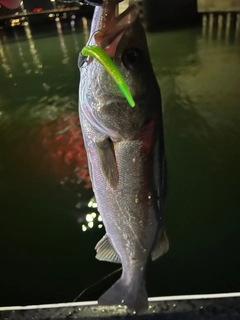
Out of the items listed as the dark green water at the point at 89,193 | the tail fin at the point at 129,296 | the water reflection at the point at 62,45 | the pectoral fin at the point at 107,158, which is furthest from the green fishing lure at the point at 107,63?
the water reflection at the point at 62,45

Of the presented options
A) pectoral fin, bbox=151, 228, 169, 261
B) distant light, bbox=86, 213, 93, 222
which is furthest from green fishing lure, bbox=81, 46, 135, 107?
distant light, bbox=86, 213, 93, 222

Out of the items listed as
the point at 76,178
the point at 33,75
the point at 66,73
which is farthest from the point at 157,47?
the point at 76,178

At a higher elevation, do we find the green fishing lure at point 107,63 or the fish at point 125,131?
the green fishing lure at point 107,63

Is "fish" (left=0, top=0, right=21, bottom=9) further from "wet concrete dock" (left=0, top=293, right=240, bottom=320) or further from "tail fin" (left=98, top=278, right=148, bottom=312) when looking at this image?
"wet concrete dock" (left=0, top=293, right=240, bottom=320)

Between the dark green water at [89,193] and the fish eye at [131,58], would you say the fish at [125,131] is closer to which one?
the fish eye at [131,58]

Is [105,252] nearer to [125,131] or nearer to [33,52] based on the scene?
[125,131]

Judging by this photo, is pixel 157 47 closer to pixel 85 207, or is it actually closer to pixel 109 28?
pixel 85 207
